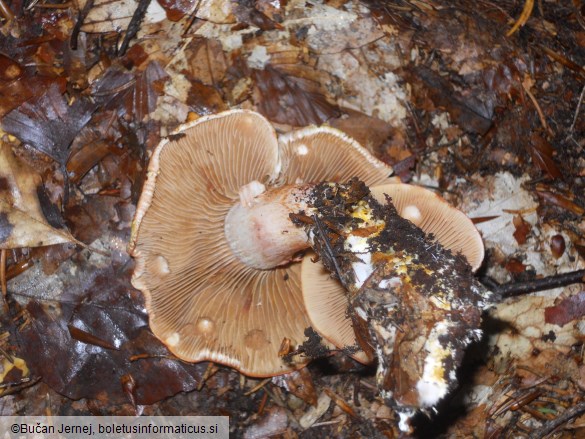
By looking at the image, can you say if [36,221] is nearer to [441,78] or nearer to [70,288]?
[70,288]

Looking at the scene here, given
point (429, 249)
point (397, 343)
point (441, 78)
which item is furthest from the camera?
point (441, 78)

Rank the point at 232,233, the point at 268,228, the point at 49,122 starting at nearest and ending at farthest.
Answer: the point at 268,228 → the point at 232,233 → the point at 49,122

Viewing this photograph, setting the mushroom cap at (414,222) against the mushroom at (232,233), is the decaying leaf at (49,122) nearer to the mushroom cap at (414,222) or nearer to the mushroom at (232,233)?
the mushroom at (232,233)

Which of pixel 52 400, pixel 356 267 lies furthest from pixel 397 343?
pixel 52 400

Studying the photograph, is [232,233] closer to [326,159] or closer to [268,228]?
[268,228]

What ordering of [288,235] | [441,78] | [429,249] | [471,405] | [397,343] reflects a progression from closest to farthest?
1. [397,343]
2. [429,249]
3. [288,235]
4. [471,405]
5. [441,78]

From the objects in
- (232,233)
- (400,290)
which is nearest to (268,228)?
(232,233)

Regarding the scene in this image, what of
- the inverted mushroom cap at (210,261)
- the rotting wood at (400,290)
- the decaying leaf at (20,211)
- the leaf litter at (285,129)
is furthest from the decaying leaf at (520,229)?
the decaying leaf at (20,211)
